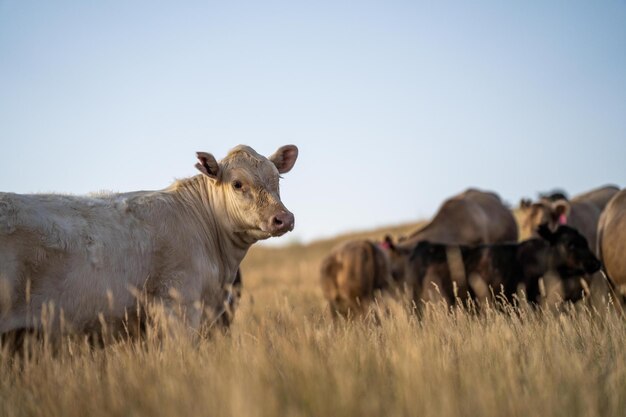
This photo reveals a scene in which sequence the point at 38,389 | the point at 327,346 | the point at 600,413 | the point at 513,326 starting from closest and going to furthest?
the point at 600,413
the point at 38,389
the point at 327,346
the point at 513,326

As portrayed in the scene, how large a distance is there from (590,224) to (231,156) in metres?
10.7

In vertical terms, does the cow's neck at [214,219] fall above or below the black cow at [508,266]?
above

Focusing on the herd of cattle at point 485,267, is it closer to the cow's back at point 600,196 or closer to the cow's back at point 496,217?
the cow's back at point 496,217

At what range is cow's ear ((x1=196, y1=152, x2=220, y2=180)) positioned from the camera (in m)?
7.10

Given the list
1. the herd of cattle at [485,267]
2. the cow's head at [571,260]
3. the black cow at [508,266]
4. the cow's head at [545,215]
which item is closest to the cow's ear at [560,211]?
the cow's head at [545,215]

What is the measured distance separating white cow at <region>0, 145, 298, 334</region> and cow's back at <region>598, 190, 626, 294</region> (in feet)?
16.7

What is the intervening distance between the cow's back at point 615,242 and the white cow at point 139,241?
200 inches

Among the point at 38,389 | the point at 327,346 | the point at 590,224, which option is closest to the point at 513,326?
the point at 327,346

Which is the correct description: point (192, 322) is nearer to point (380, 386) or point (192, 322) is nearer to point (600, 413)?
point (380, 386)

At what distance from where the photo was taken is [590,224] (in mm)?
15773

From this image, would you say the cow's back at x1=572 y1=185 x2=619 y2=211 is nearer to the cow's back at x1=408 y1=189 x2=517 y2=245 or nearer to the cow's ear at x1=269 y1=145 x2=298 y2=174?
the cow's back at x1=408 y1=189 x2=517 y2=245

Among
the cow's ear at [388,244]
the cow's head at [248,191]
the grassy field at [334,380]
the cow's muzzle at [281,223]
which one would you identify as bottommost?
the cow's ear at [388,244]

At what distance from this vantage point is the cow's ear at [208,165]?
7102 mm

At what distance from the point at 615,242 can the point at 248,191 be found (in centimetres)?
587
